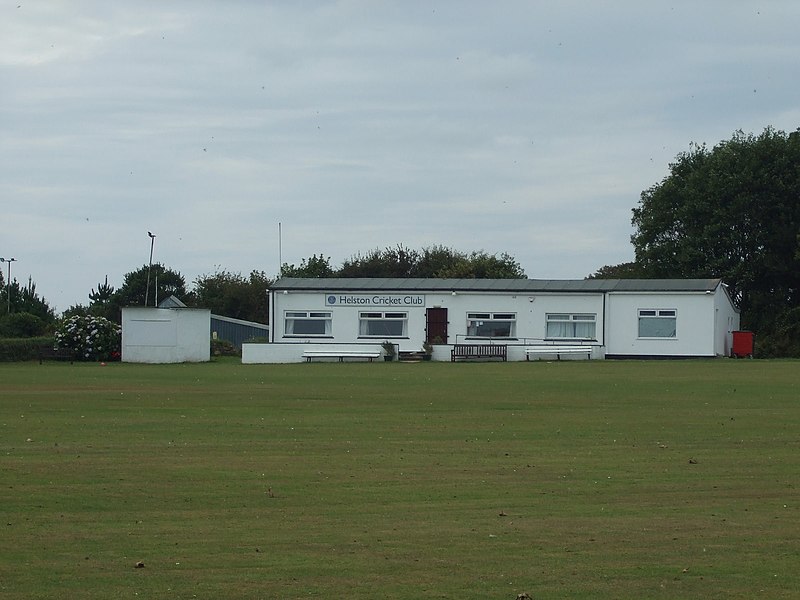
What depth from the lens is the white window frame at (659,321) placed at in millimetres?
53969

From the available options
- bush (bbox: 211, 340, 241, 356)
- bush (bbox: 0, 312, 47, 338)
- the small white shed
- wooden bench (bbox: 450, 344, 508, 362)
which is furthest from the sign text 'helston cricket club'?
bush (bbox: 0, 312, 47, 338)

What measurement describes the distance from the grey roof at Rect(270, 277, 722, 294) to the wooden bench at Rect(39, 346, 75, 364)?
35.1ft

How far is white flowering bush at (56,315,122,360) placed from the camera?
50.0 meters

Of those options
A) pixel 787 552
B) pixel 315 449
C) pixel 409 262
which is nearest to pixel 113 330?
pixel 315 449

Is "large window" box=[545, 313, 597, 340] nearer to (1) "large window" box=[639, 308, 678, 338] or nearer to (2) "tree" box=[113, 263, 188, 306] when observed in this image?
(1) "large window" box=[639, 308, 678, 338]

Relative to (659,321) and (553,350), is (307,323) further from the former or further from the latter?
(659,321)

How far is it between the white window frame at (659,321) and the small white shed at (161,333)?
19595 millimetres

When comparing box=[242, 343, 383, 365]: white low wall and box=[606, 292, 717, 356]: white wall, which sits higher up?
box=[606, 292, 717, 356]: white wall

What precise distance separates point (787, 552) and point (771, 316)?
205 ft

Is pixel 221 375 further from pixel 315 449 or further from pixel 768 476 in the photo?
pixel 768 476

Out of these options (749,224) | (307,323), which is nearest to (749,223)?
(749,224)

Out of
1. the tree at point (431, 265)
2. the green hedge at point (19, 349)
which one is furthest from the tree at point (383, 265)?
the green hedge at point (19, 349)

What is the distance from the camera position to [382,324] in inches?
2228

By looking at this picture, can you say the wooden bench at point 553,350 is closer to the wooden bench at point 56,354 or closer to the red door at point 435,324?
the red door at point 435,324
